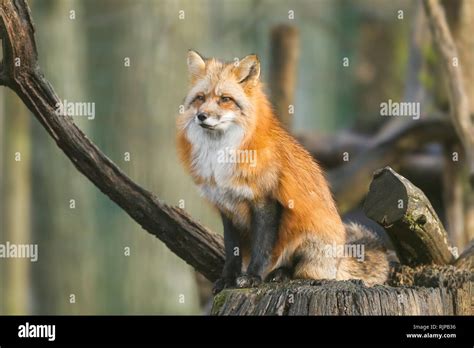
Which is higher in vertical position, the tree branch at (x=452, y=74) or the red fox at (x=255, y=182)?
the tree branch at (x=452, y=74)

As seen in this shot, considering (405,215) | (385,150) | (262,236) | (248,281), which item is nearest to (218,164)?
(262,236)

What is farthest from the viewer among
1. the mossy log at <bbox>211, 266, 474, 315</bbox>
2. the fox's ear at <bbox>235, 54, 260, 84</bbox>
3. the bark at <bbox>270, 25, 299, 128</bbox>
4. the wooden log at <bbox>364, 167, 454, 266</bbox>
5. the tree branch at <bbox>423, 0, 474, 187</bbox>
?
the bark at <bbox>270, 25, 299, 128</bbox>

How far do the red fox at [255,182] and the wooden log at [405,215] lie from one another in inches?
16.9

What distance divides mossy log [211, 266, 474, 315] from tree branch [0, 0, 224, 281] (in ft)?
4.14

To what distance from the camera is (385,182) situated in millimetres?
7273

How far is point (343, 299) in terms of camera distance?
6.52 meters

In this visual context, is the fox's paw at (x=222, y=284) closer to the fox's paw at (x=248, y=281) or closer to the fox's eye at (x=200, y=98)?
the fox's paw at (x=248, y=281)

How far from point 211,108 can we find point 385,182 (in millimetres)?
1545

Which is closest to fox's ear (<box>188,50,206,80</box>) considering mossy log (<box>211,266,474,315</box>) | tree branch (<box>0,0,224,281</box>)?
tree branch (<box>0,0,224,281</box>)

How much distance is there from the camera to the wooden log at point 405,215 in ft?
23.8

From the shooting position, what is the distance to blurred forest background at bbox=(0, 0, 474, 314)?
43.2 feet

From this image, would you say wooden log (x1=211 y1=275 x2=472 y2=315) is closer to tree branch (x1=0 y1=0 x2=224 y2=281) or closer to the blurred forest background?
tree branch (x1=0 y1=0 x2=224 y2=281)

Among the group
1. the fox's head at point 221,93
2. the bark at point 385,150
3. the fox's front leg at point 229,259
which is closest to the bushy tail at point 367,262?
the fox's front leg at point 229,259

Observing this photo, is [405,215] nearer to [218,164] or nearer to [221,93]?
[218,164]
